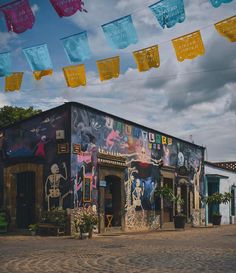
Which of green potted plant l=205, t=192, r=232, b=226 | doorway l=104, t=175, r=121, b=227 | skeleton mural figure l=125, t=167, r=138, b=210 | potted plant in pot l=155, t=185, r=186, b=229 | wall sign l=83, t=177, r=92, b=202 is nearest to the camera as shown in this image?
wall sign l=83, t=177, r=92, b=202

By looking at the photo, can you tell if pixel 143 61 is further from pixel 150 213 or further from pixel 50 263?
pixel 150 213

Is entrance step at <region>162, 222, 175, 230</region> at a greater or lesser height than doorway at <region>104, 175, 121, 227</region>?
lesser

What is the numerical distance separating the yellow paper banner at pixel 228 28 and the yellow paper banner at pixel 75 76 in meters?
4.69

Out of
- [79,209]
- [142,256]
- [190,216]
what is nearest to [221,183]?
[190,216]

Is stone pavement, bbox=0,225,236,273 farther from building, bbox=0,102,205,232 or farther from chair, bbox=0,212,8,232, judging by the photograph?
chair, bbox=0,212,8,232

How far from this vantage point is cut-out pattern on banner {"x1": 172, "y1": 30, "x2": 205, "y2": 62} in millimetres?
12422

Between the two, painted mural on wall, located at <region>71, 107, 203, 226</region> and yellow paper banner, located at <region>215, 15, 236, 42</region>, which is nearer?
yellow paper banner, located at <region>215, 15, 236, 42</region>

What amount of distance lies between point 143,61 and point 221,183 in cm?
1989

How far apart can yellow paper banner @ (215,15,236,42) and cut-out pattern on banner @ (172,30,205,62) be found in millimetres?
937

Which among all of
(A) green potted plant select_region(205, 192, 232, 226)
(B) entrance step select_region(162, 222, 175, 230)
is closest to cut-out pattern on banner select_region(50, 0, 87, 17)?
(B) entrance step select_region(162, 222, 175, 230)

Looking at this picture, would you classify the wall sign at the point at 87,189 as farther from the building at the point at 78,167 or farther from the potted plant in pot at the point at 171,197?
the potted plant in pot at the point at 171,197

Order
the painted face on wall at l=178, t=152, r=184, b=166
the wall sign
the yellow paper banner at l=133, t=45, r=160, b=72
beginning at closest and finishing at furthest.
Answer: the yellow paper banner at l=133, t=45, r=160, b=72 < the wall sign < the painted face on wall at l=178, t=152, r=184, b=166

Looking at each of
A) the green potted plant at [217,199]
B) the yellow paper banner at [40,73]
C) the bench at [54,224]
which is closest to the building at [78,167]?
the bench at [54,224]

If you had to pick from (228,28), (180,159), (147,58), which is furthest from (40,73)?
(180,159)
